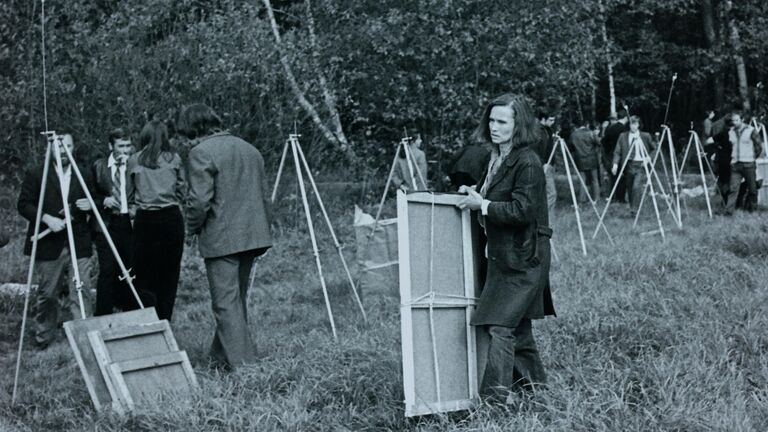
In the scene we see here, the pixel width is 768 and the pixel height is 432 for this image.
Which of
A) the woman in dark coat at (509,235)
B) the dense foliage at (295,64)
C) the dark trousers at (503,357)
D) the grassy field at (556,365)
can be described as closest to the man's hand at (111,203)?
the grassy field at (556,365)

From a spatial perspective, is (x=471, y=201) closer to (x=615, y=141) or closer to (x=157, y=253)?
(x=157, y=253)

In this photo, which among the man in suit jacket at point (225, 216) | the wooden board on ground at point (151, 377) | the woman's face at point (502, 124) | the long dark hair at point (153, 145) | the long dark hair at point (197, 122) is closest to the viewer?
the woman's face at point (502, 124)

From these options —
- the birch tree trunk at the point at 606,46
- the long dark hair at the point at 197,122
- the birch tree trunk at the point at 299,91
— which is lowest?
the long dark hair at the point at 197,122

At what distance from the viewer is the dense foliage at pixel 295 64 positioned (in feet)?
48.3

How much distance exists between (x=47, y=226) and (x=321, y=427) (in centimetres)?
415

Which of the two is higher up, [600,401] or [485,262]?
[485,262]

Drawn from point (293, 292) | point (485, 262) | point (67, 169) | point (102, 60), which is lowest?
point (293, 292)

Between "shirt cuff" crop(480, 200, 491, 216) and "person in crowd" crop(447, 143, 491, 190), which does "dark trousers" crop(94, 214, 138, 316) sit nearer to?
"person in crowd" crop(447, 143, 491, 190)

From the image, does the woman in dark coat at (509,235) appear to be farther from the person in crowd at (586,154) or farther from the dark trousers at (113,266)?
the person in crowd at (586,154)

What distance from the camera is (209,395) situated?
6.29 m

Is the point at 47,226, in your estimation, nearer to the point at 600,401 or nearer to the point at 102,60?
the point at 600,401

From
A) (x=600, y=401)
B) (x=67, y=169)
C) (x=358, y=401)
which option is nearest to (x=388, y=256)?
(x=67, y=169)

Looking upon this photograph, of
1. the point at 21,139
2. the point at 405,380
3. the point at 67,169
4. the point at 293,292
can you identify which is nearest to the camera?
the point at 405,380

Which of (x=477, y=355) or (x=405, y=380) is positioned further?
(x=477, y=355)
